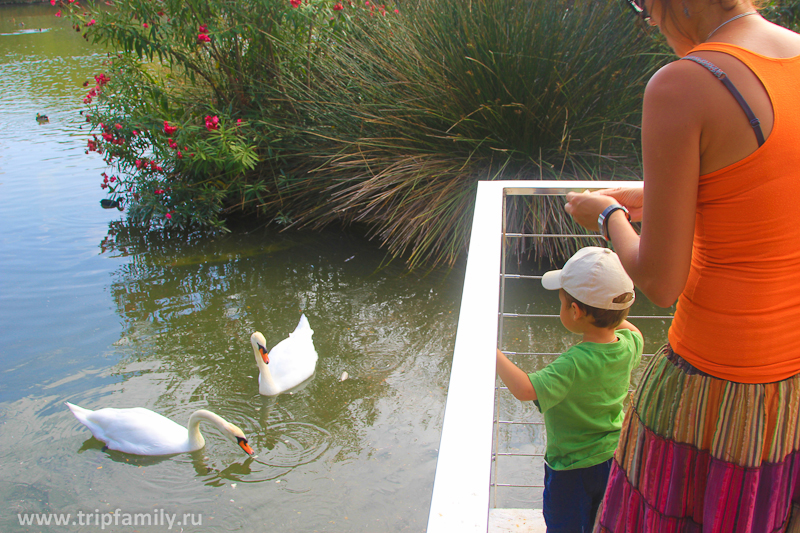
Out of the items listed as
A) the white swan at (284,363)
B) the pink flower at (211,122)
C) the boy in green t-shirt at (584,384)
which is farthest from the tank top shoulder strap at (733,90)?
the pink flower at (211,122)

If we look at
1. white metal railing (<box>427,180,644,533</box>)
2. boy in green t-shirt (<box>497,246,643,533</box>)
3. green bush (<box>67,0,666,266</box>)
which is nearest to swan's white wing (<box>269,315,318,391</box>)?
green bush (<box>67,0,666,266</box>)

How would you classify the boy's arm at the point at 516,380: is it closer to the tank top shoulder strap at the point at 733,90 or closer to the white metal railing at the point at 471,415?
the white metal railing at the point at 471,415

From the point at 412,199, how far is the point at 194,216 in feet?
7.02

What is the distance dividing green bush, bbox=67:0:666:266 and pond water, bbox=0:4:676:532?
0.45m

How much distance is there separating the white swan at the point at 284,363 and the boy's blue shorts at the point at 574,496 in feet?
6.77

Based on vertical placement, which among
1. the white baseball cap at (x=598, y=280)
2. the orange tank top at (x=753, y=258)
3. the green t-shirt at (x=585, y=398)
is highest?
the orange tank top at (x=753, y=258)

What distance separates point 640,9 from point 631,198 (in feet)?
1.18

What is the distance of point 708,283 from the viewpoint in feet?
2.82

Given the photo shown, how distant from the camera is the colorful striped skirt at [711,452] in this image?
34.2 inches

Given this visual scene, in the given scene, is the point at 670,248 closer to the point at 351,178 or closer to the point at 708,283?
the point at 708,283

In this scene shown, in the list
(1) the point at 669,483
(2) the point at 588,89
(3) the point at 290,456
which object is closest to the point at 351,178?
(2) the point at 588,89

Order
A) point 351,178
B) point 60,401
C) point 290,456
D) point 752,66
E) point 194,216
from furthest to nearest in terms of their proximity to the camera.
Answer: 1. point 194,216
2. point 351,178
3. point 60,401
4. point 290,456
5. point 752,66

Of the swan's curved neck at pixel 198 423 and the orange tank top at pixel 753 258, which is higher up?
the orange tank top at pixel 753 258

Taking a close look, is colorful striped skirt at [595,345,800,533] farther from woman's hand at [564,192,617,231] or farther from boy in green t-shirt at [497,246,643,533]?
boy in green t-shirt at [497,246,643,533]
